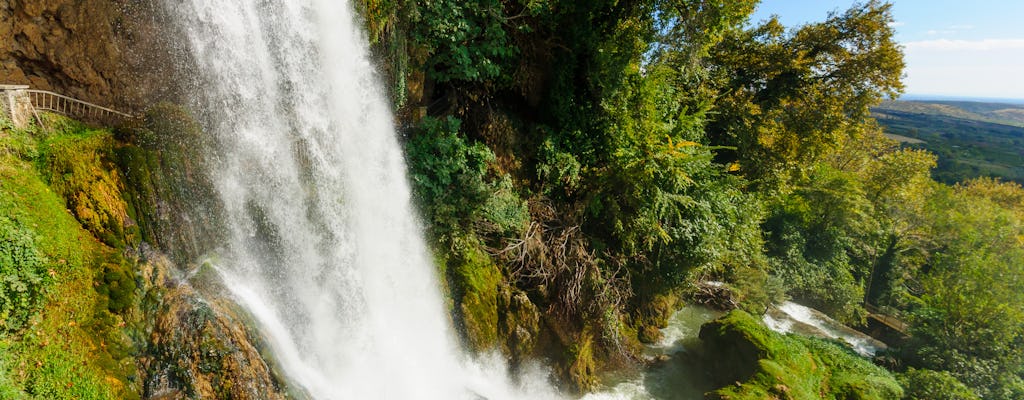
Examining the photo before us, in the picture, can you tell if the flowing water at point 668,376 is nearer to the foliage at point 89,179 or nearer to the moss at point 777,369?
the moss at point 777,369

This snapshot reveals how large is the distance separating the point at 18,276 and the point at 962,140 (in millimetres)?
125179

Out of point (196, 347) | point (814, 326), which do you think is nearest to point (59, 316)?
point (196, 347)

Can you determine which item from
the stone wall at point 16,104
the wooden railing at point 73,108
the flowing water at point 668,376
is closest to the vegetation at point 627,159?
the flowing water at point 668,376

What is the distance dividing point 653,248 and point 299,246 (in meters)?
6.95

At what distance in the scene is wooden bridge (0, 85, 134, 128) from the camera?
4.24 meters

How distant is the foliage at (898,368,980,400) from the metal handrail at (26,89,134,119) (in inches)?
617

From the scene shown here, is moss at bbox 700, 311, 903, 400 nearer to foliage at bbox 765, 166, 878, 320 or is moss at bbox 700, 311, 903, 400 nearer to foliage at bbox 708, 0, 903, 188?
foliage at bbox 708, 0, 903, 188

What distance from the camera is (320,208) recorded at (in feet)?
20.3

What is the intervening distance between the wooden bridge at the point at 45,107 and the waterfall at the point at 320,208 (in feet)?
3.10

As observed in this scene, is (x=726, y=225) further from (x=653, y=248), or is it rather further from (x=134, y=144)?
(x=134, y=144)

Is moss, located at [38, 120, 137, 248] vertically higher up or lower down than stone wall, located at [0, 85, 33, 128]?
lower down

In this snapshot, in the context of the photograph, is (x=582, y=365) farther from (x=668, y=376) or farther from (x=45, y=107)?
(x=45, y=107)

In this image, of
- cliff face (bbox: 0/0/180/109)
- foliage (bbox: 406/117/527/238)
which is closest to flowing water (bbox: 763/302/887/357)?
foliage (bbox: 406/117/527/238)

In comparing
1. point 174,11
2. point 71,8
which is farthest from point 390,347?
point 71,8
